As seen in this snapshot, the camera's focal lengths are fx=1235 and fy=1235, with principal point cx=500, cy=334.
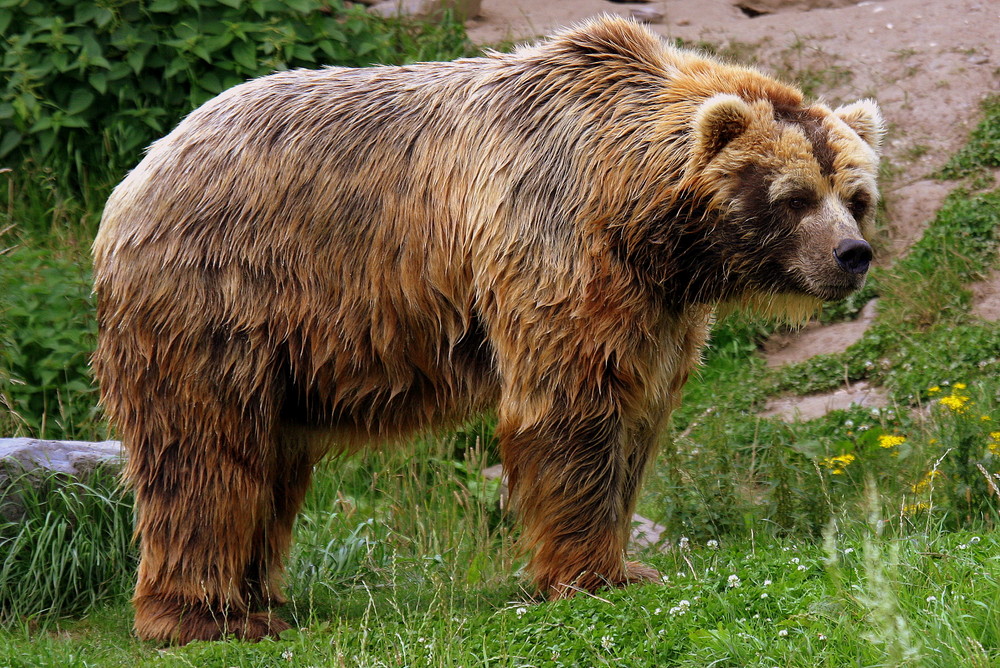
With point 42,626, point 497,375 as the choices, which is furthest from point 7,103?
point 497,375

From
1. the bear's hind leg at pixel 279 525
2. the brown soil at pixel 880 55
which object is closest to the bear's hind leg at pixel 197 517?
the bear's hind leg at pixel 279 525

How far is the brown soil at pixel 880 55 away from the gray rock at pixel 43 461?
186 inches

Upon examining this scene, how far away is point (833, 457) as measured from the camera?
6.62 meters

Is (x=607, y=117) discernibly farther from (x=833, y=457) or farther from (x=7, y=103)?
(x=7, y=103)

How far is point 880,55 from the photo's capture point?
1033 centimetres

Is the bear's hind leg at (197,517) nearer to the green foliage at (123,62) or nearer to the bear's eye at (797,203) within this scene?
the bear's eye at (797,203)

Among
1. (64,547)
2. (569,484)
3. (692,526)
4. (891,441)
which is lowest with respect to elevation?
(64,547)

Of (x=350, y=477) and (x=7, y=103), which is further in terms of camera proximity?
(x=7, y=103)

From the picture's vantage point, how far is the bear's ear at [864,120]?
524cm

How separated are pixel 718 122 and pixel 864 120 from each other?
905 mm

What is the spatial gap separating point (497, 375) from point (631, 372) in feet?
2.05

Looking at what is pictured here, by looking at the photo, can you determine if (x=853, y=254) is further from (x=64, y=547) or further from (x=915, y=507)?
(x=64, y=547)

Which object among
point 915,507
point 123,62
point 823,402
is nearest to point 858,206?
point 915,507

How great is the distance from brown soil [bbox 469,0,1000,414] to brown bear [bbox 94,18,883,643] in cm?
398
